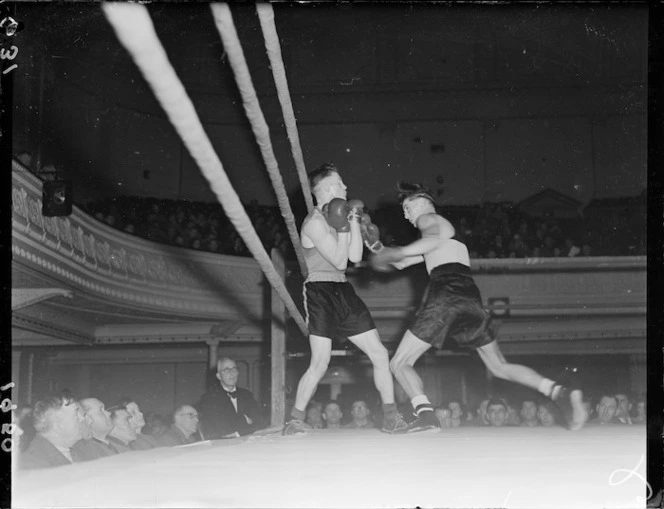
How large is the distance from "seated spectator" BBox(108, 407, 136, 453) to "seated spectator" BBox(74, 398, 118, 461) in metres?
0.13

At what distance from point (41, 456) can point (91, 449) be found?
374 millimetres

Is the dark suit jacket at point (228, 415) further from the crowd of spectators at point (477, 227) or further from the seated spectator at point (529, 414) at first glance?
the crowd of spectators at point (477, 227)

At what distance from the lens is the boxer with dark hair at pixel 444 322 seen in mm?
3143

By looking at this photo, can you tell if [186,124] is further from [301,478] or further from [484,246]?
[484,246]

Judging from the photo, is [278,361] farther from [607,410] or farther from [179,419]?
[607,410]

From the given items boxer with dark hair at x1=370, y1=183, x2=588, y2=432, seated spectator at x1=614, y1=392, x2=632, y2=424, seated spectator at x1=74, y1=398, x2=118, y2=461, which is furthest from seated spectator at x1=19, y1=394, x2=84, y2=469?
seated spectator at x1=614, y1=392, x2=632, y2=424

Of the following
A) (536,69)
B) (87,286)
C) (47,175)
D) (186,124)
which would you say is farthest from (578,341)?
(186,124)

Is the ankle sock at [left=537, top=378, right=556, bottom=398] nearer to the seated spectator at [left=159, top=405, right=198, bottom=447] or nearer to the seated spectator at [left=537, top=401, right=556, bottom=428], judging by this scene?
the seated spectator at [left=537, top=401, right=556, bottom=428]

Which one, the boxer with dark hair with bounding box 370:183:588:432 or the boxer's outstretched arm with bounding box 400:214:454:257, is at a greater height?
the boxer's outstretched arm with bounding box 400:214:454:257

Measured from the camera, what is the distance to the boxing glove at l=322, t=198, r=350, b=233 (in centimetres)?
293

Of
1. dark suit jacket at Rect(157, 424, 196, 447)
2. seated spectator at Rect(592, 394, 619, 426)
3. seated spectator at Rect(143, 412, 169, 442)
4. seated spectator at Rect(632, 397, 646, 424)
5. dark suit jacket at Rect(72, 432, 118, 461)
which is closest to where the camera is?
dark suit jacket at Rect(72, 432, 118, 461)

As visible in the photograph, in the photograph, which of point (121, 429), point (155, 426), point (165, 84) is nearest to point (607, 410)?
point (155, 426)

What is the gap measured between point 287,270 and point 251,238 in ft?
5.42

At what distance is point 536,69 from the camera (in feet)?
18.1
